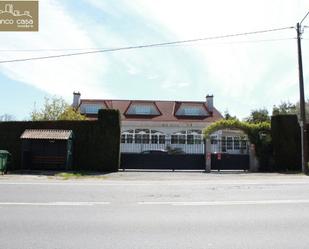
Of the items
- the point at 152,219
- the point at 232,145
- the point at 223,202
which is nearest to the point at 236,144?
the point at 232,145

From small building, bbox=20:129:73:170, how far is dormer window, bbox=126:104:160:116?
27.9 m

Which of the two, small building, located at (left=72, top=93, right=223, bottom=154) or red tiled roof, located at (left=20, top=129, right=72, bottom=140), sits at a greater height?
small building, located at (left=72, top=93, right=223, bottom=154)

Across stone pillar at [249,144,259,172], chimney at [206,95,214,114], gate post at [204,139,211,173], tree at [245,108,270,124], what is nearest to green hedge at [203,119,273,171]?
stone pillar at [249,144,259,172]

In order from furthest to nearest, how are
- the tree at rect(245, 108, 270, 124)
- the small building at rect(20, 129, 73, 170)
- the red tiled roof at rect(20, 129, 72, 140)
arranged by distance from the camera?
the tree at rect(245, 108, 270, 124), the small building at rect(20, 129, 73, 170), the red tiled roof at rect(20, 129, 72, 140)

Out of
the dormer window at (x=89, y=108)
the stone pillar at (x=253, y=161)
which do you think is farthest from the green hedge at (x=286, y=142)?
the dormer window at (x=89, y=108)

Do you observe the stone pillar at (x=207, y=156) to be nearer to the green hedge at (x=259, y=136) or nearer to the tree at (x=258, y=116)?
the green hedge at (x=259, y=136)

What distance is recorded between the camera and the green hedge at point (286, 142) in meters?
25.5

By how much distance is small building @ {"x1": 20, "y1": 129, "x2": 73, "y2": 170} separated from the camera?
23.5 meters

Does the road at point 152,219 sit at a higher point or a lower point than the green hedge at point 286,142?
lower

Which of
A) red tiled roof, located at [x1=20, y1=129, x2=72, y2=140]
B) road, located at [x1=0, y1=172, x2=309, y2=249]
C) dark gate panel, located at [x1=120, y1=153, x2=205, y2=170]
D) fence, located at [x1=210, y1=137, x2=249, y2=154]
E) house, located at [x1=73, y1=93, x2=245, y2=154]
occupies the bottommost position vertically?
road, located at [x1=0, y1=172, x2=309, y2=249]

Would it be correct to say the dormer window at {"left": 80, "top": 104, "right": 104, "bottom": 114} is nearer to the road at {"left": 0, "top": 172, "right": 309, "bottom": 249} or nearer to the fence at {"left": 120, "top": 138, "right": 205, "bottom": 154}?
the fence at {"left": 120, "top": 138, "right": 205, "bottom": 154}

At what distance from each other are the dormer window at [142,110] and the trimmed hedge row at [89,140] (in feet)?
85.9

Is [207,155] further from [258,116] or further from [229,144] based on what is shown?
[258,116]

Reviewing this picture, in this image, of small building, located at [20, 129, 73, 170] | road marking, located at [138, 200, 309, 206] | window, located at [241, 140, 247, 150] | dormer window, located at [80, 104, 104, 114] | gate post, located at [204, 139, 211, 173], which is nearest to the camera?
road marking, located at [138, 200, 309, 206]
